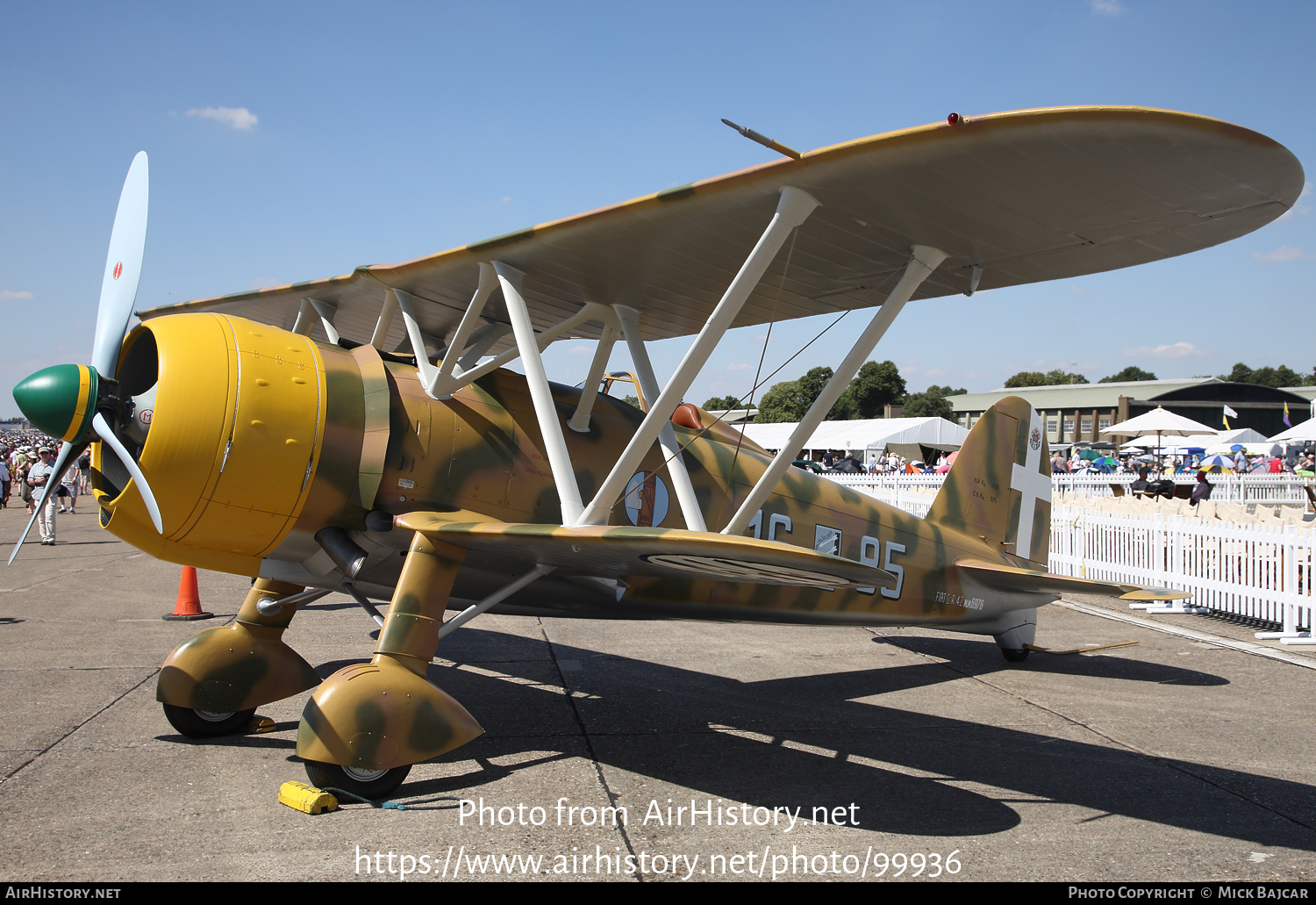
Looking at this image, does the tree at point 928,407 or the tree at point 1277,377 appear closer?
the tree at point 928,407

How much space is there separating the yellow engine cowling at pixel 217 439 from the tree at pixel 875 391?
95591mm

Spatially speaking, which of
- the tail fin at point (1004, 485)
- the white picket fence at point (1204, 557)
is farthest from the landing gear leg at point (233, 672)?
the white picket fence at point (1204, 557)

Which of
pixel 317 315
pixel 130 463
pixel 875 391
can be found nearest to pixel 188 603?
pixel 317 315

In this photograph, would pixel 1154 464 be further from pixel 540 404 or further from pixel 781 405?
pixel 781 405

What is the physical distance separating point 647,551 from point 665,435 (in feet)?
4.51

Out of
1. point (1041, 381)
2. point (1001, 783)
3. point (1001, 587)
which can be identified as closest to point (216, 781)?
point (1001, 783)

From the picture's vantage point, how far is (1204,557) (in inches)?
413

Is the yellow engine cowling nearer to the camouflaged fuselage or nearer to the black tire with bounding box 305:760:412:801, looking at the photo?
the camouflaged fuselage

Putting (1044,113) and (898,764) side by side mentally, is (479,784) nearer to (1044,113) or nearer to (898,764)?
(898,764)

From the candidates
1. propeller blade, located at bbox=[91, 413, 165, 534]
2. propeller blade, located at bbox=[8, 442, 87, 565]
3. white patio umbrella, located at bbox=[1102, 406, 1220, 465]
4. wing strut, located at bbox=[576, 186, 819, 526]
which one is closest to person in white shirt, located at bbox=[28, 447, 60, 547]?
propeller blade, located at bbox=[8, 442, 87, 565]

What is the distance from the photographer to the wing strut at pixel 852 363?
14.3ft

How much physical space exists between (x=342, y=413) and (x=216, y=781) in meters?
1.96

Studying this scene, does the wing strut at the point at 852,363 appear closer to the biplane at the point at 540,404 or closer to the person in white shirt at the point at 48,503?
the biplane at the point at 540,404

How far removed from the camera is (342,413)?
458cm
